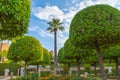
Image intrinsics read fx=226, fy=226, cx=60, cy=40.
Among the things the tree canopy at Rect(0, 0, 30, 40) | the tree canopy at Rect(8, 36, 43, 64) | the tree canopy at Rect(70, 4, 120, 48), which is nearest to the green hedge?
the tree canopy at Rect(8, 36, 43, 64)

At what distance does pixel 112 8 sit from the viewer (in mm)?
13750

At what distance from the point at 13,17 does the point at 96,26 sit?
672 cm

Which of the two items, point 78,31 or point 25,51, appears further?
point 25,51

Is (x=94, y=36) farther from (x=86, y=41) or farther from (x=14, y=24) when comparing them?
(x=14, y=24)

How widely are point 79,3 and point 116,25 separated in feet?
22.6

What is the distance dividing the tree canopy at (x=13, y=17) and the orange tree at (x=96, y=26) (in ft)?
16.7

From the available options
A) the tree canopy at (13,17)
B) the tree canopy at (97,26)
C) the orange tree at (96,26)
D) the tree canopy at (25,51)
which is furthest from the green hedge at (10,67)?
the tree canopy at (13,17)

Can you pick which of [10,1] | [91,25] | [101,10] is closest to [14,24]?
[10,1]

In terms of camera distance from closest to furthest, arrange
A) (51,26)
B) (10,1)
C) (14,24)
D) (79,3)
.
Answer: (10,1), (14,24), (79,3), (51,26)

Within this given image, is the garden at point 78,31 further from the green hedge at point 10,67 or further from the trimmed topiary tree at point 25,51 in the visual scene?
the green hedge at point 10,67

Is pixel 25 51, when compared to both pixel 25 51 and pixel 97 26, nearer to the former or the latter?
pixel 25 51

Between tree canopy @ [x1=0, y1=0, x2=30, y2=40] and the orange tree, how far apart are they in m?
5.09

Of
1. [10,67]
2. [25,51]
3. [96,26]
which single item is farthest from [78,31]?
[10,67]

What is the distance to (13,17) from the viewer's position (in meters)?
7.29
